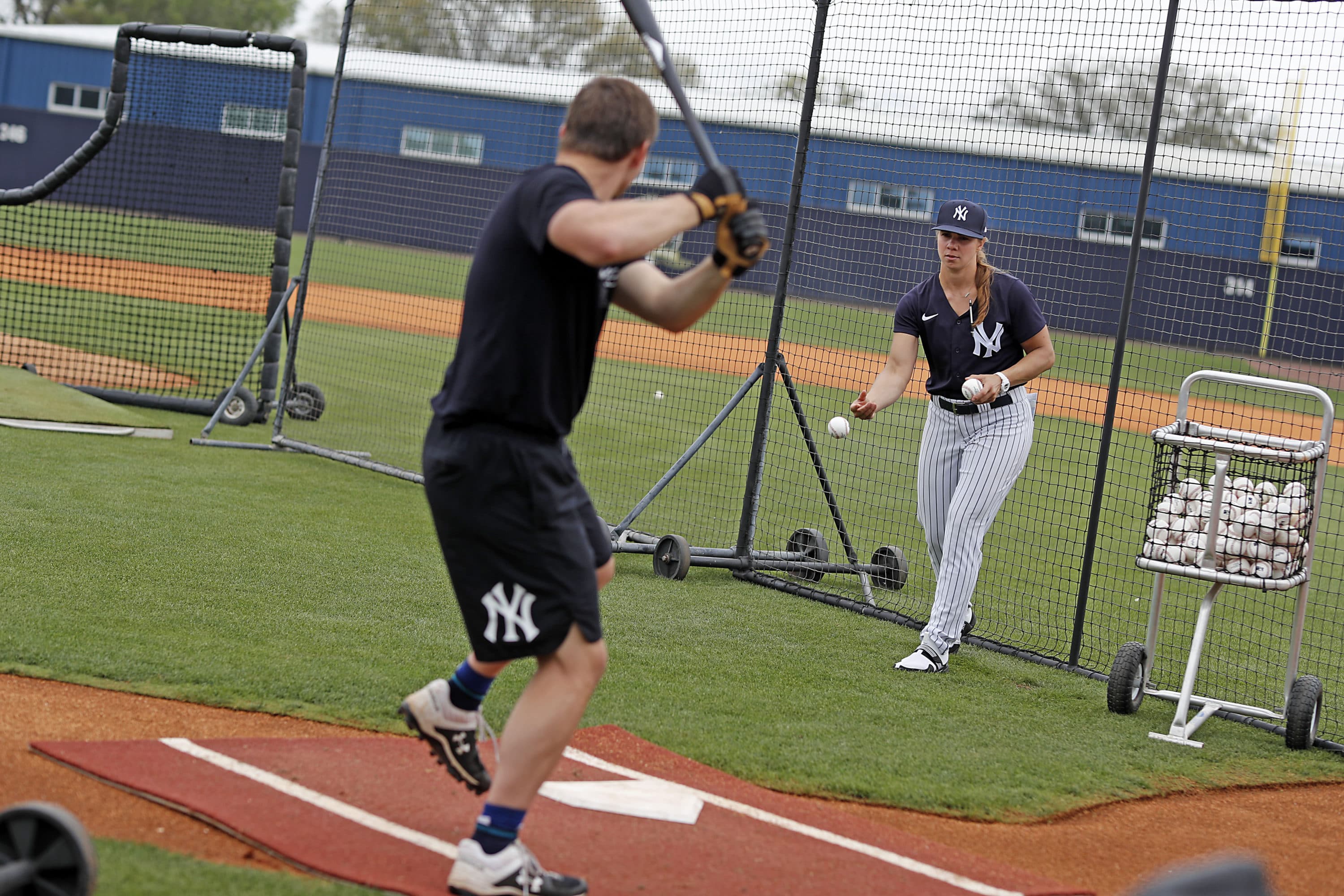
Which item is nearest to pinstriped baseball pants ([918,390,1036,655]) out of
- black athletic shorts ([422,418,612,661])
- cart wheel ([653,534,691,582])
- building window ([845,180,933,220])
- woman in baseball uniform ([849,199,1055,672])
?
woman in baseball uniform ([849,199,1055,672])

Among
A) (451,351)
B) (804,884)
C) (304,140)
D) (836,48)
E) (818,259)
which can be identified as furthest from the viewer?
(304,140)

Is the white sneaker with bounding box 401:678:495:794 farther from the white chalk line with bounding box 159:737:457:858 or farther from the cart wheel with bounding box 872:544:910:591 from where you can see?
the cart wheel with bounding box 872:544:910:591

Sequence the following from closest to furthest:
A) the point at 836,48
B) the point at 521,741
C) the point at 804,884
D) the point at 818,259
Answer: the point at 521,741 < the point at 804,884 < the point at 836,48 < the point at 818,259

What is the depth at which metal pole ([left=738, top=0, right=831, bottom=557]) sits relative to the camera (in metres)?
7.25

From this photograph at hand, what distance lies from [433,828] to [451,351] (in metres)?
14.7

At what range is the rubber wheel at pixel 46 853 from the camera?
106 inches

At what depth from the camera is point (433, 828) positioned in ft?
11.8

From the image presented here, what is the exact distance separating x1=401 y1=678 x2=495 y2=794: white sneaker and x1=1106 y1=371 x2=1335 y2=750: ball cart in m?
2.99

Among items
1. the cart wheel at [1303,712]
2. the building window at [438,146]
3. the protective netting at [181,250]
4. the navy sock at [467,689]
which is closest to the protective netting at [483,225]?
the building window at [438,146]

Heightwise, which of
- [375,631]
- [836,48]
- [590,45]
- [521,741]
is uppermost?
[590,45]

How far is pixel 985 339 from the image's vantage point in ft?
19.4

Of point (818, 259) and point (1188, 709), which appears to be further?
point (818, 259)

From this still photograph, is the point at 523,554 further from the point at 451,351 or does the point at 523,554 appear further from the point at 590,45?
the point at 590,45

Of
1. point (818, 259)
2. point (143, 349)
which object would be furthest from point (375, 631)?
point (818, 259)
